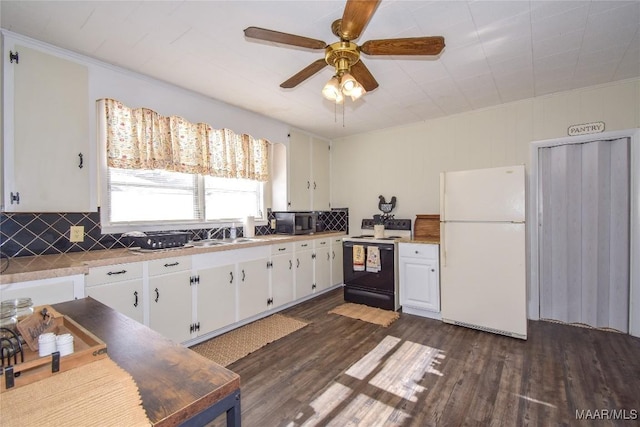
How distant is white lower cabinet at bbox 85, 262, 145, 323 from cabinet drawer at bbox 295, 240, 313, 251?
6.08ft

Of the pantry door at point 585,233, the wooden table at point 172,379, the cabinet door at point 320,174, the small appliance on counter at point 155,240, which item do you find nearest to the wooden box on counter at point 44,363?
the wooden table at point 172,379

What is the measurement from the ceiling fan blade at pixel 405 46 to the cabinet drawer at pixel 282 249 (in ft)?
7.65

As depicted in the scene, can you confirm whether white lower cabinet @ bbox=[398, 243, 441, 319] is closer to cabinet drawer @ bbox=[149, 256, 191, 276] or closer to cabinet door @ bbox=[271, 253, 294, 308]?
cabinet door @ bbox=[271, 253, 294, 308]

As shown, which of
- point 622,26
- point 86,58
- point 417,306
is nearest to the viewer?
point 622,26

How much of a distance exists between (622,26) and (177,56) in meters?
3.21

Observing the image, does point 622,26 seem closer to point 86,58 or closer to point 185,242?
point 185,242

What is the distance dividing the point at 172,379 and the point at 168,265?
1914 millimetres

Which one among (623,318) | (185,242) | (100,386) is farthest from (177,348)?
(623,318)

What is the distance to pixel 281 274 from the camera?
11.5 ft

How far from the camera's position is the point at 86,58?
91.1 inches

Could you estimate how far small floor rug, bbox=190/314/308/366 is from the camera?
8.26 ft

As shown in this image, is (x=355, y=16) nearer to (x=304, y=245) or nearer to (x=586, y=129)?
(x=304, y=245)

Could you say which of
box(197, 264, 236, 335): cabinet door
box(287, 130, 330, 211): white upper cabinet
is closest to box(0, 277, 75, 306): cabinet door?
box(197, 264, 236, 335): cabinet door

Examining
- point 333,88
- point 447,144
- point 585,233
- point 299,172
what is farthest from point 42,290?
point 585,233
